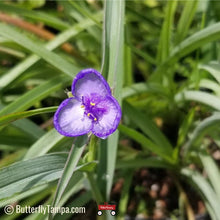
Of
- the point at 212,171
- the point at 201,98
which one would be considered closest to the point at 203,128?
the point at 201,98

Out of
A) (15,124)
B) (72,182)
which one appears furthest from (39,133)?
(72,182)

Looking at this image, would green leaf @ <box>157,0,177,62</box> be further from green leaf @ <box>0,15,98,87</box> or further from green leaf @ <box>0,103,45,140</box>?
green leaf @ <box>0,103,45,140</box>

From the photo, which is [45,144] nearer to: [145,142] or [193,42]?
[145,142]

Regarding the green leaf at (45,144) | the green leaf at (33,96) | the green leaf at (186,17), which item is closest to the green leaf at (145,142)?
the green leaf at (45,144)

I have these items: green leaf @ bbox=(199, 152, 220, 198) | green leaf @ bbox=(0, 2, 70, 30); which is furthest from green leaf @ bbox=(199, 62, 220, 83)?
green leaf @ bbox=(0, 2, 70, 30)

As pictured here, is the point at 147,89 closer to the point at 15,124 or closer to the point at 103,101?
the point at 103,101

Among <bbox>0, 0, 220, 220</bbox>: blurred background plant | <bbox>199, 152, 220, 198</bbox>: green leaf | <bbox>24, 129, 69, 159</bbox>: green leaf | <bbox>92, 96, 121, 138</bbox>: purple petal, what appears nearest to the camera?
<bbox>92, 96, 121, 138</bbox>: purple petal

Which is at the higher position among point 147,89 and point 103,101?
point 147,89
